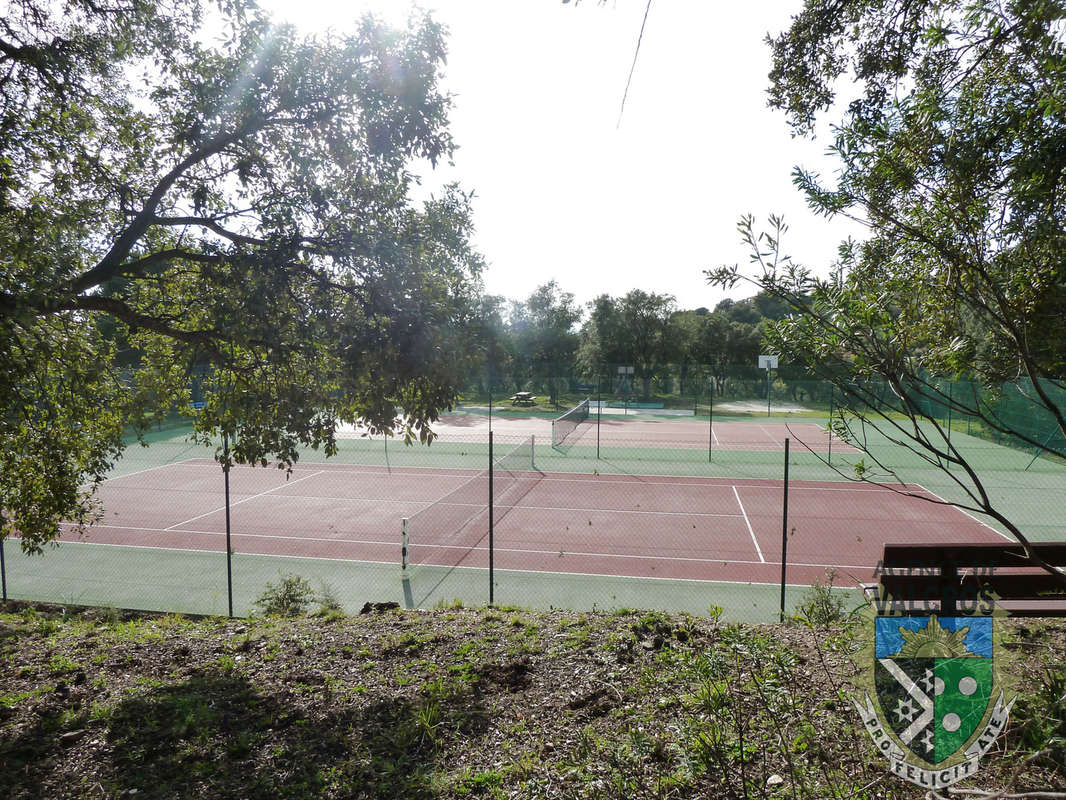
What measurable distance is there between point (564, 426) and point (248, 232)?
24.5 m

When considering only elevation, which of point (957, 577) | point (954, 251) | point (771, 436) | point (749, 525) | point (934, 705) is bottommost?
point (749, 525)

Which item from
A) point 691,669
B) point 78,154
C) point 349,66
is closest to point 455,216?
point 349,66

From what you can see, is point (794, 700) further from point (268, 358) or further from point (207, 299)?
point (207, 299)

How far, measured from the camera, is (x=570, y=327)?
63.9 m

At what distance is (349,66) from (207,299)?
270cm

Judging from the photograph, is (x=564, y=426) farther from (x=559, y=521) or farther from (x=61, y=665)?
(x=61, y=665)

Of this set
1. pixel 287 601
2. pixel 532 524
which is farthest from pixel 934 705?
pixel 532 524

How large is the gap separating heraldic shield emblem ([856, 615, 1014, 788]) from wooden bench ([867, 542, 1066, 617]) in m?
1.19

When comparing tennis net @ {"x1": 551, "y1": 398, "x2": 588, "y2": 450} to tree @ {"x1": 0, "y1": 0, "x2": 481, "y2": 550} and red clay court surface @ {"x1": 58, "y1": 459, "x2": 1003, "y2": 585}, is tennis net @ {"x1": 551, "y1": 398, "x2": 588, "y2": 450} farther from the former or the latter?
tree @ {"x1": 0, "y1": 0, "x2": 481, "y2": 550}

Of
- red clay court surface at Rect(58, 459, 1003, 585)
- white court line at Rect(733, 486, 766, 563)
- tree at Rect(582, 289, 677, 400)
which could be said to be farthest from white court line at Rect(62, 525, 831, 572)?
tree at Rect(582, 289, 677, 400)

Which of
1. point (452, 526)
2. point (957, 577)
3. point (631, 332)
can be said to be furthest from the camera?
point (631, 332)

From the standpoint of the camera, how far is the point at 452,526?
14.6m

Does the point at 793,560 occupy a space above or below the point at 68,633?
below

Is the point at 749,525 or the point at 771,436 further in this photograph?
the point at 771,436
